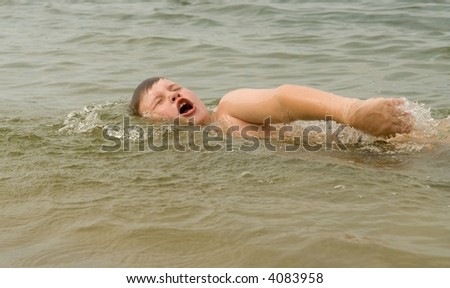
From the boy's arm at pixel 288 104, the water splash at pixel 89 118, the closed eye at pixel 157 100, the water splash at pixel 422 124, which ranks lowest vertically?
the water splash at pixel 89 118

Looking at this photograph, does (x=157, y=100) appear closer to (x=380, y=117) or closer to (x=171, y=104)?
(x=171, y=104)

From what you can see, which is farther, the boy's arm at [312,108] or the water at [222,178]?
the boy's arm at [312,108]

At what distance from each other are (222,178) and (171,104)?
4.95ft

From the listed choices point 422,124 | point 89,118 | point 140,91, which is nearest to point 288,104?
point 422,124

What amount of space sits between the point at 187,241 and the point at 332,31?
6354 mm

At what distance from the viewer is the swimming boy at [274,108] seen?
3482 millimetres

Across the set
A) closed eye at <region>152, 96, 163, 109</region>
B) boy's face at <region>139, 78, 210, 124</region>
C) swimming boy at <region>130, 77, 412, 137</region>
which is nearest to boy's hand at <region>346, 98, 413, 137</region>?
swimming boy at <region>130, 77, 412, 137</region>

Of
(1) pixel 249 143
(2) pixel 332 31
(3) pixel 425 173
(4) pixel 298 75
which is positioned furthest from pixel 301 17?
(3) pixel 425 173

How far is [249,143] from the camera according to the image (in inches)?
173

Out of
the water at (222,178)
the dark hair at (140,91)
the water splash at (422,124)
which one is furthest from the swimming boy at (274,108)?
the water splash at (422,124)

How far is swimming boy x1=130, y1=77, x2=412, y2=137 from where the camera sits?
348 centimetres

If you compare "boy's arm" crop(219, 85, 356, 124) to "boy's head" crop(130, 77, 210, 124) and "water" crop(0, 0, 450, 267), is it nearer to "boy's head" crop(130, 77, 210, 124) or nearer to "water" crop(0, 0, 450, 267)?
"water" crop(0, 0, 450, 267)

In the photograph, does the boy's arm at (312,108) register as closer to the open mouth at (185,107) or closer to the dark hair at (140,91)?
the open mouth at (185,107)

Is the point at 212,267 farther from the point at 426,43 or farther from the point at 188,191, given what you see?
the point at 426,43
